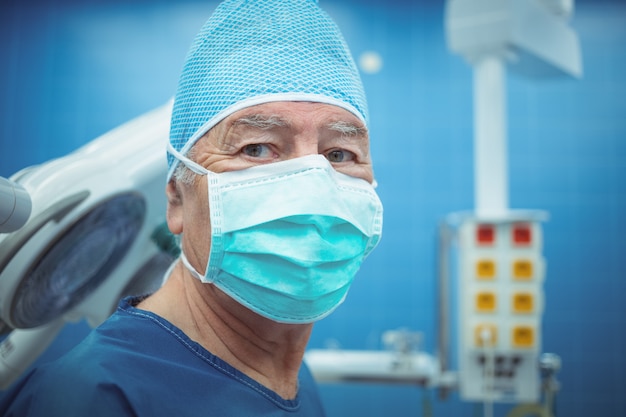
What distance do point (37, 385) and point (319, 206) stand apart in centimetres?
42

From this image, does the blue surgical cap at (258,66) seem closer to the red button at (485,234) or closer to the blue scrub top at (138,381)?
the blue scrub top at (138,381)

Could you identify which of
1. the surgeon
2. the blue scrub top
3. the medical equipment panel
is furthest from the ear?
the medical equipment panel

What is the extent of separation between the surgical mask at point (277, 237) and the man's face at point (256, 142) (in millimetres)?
17

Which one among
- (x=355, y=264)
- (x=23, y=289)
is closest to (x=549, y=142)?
(x=355, y=264)

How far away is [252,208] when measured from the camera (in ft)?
2.63

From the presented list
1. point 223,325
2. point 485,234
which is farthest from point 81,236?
point 485,234

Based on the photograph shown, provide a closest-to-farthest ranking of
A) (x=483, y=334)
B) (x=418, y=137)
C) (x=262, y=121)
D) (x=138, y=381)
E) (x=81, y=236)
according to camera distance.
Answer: (x=138, y=381), (x=262, y=121), (x=81, y=236), (x=483, y=334), (x=418, y=137)

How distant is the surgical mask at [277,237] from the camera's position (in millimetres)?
791

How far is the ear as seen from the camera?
34.1 inches

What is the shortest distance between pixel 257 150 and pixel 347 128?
0.48 feet

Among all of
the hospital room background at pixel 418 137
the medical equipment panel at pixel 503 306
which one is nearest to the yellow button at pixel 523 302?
the medical equipment panel at pixel 503 306

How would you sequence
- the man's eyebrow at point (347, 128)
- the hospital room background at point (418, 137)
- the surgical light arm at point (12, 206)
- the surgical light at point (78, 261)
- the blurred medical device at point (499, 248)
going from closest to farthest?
the surgical light arm at point (12, 206) < the man's eyebrow at point (347, 128) < the surgical light at point (78, 261) < the blurred medical device at point (499, 248) < the hospital room background at point (418, 137)

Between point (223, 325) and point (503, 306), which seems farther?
point (503, 306)

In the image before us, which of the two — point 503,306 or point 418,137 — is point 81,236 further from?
point 418,137
